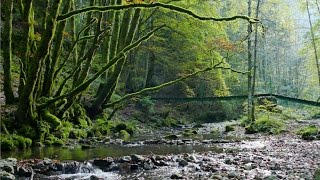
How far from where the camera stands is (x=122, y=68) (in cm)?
1225

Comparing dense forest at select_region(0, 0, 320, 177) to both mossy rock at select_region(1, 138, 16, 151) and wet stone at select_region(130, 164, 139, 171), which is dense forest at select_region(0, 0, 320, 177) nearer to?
mossy rock at select_region(1, 138, 16, 151)

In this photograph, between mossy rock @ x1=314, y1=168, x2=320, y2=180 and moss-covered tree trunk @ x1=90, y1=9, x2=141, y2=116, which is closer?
mossy rock @ x1=314, y1=168, x2=320, y2=180

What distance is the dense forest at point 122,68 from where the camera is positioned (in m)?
7.93

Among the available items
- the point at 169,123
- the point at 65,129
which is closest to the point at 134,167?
the point at 65,129

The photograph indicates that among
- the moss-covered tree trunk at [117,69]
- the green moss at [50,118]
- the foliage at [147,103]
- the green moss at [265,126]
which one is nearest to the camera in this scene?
the green moss at [50,118]

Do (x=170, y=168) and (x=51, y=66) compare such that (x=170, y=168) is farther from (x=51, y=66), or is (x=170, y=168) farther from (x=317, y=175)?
(x=51, y=66)

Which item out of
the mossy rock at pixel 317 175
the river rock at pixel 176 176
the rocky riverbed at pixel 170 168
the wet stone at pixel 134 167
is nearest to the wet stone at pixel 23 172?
the rocky riverbed at pixel 170 168

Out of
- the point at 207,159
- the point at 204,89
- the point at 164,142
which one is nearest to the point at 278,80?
the point at 204,89

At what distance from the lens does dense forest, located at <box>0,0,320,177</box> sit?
7.93m

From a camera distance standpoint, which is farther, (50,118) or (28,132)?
(50,118)

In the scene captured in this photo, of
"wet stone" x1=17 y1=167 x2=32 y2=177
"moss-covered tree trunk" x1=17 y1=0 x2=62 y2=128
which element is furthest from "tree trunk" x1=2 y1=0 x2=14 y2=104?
"wet stone" x1=17 y1=167 x2=32 y2=177

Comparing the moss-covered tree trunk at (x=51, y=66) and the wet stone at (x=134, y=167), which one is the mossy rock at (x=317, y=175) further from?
the moss-covered tree trunk at (x=51, y=66)

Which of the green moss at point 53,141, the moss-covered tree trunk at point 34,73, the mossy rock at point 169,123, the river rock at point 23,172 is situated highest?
the moss-covered tree trunk at point 34,73

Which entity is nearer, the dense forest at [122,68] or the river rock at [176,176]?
the river rock at [176,176]
